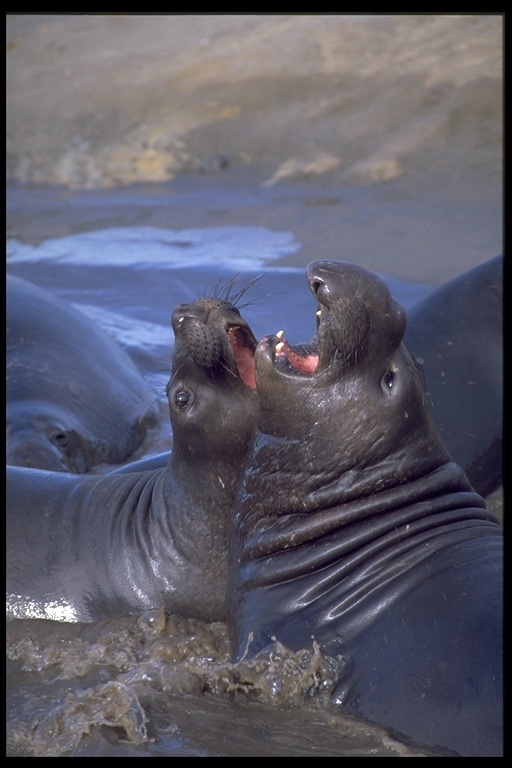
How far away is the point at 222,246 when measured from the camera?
457 inches

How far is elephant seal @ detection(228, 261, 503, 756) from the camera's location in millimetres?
4316

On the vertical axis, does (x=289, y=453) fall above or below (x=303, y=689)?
above

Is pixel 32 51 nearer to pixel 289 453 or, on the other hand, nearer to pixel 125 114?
pixel 125 114

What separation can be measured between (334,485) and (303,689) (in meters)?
0.78

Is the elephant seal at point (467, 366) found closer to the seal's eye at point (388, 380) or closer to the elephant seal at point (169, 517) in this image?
the elephant seal at point (169, 517)

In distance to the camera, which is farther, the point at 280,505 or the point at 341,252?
the point at 341,252

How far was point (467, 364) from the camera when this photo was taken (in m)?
6.88

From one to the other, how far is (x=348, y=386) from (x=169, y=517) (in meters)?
1.20

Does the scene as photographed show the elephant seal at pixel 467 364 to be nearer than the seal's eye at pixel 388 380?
No

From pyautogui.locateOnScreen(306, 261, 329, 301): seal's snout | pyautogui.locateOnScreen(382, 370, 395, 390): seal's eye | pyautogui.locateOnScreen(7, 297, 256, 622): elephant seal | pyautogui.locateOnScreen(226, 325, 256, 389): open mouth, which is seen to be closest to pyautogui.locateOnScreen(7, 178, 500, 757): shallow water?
pyautogui.locateOnScreen(7, 297, 256, 622): elephant seal

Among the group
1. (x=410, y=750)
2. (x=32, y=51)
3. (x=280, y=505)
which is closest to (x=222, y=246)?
(x=280, y=505)

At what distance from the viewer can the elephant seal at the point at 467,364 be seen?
6555 mm

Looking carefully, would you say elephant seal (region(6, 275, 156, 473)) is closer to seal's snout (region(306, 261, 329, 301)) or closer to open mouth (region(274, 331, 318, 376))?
open mouth (region(274, 331, 318, 376))

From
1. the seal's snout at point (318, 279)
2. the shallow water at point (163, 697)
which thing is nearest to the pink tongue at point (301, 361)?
the seal's snout at point (318, 279)
